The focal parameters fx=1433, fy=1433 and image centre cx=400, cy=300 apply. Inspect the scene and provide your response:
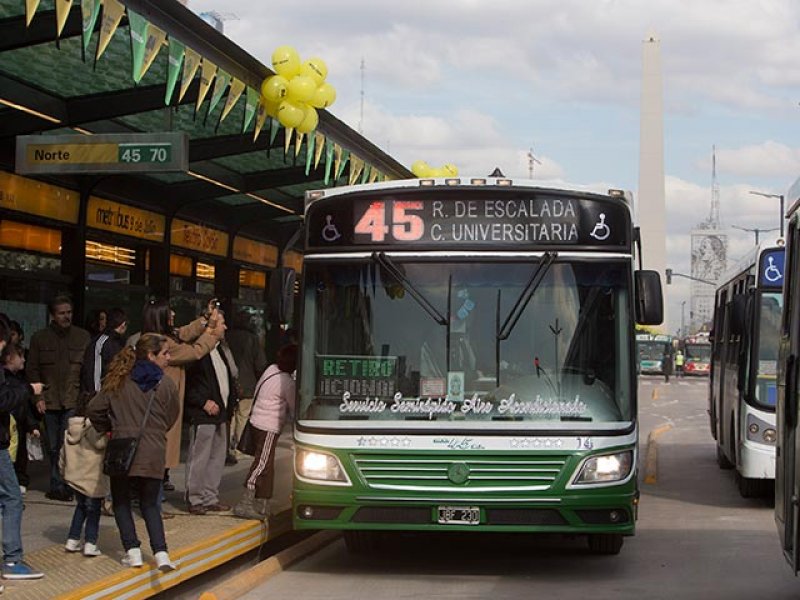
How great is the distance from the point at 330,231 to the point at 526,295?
157 centimetres

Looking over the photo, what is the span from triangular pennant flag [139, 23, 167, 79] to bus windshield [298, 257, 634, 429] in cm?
256

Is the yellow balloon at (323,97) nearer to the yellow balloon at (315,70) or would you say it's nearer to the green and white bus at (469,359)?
the yellow balloon at (315,70)

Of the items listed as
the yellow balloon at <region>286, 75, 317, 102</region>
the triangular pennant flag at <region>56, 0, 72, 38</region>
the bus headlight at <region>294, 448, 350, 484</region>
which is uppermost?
the yellow balloon at <region>286, 75, 317, 102</region>

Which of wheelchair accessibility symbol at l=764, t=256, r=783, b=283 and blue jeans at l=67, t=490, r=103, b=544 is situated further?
wheelchair accessibility symbol at l=764, t=256, r=783, b=283

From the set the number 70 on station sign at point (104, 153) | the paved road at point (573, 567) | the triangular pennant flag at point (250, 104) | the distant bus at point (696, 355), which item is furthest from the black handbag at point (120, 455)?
the distant bus at point (696, 355)

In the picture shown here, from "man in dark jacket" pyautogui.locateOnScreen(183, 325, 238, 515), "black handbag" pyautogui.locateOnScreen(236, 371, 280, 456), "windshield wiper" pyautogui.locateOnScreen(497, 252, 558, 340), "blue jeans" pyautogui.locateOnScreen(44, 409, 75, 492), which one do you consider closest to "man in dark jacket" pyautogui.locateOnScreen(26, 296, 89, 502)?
"blue jeans" pyautogui.locateOnScreen(44, 409, 75, 492)

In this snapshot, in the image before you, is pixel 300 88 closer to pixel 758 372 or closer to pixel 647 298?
pixel 647 298

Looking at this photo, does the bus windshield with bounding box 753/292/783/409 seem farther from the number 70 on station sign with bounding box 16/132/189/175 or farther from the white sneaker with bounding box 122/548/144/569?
the white sneaker with bounding box 122/548/144/569

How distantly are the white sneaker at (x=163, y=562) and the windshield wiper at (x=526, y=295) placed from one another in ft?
9.45

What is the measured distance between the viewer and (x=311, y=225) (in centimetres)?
1088

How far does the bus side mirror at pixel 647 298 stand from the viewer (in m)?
10.5

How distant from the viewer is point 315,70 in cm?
1470

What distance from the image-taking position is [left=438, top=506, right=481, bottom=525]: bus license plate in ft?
32.9

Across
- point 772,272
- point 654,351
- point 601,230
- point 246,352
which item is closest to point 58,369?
point 246,352
